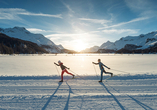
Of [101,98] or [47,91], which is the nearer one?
[101,98]

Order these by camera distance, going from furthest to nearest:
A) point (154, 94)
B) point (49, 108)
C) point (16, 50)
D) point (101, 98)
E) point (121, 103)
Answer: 1. point (16, 50)
2. point (154, 94)
3. point (101, 98)
4. point (121, 103)
5. point (49, 108)

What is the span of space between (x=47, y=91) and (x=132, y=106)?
400 cm

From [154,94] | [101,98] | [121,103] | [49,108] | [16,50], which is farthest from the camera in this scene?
[16,50]

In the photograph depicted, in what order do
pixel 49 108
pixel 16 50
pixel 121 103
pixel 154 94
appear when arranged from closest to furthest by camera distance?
pixel 49 108 < pixel 121 103 < pixel 154 94 < pixel 16 50

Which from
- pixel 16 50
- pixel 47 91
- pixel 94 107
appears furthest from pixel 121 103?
pixel 16 50

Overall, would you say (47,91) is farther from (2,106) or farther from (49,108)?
(2,106)

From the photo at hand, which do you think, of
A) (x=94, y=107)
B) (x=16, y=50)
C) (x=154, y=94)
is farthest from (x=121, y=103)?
(x=16, y=50)

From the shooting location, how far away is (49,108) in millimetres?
3670

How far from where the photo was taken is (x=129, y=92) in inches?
193

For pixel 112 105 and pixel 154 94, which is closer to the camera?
pixel 112 105

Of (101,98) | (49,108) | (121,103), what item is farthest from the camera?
(101,98)

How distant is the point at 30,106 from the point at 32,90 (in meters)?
1.47

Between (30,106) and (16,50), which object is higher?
(16,50)

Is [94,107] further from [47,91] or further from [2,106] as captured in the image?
[2,106]
